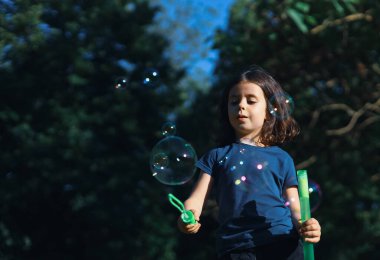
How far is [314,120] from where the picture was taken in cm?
927

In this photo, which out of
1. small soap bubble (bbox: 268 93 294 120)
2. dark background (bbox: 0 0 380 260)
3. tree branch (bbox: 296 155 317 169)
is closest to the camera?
small soap bubble (bbox: 268 93 294 120)

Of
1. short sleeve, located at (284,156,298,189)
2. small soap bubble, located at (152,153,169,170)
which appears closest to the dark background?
small soap bubble, located at (152,153,169,170)

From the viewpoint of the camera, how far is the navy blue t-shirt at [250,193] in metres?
2.68

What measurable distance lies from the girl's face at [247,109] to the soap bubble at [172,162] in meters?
0.64

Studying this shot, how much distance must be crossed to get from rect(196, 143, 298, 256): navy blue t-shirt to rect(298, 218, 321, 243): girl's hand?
13cm

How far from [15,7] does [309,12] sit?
2.91 meters

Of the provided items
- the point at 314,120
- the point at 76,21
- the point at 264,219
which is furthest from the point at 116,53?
the point at 264,219

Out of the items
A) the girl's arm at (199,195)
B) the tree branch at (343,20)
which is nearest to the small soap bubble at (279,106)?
the girl's arm at (199,195)

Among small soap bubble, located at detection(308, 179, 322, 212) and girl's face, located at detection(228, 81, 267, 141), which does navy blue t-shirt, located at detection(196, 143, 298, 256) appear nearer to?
girl's face, located at detection(228, 81, 267, 141)

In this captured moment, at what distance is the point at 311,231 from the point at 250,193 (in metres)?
0.27

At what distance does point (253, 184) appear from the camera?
2729mm

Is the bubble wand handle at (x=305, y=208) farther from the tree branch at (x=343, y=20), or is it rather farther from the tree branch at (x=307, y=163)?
the tree branch at (x=307, y=163)

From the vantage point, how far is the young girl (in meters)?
2.67

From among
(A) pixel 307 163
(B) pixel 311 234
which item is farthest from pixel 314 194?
(A) pixel 307 163
